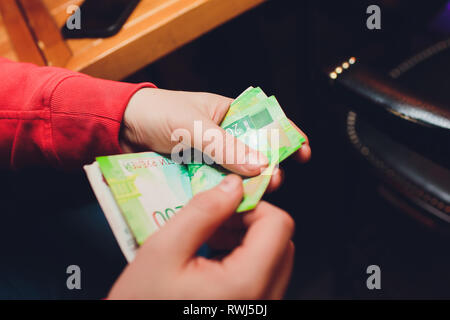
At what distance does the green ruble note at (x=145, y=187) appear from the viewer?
52 cm

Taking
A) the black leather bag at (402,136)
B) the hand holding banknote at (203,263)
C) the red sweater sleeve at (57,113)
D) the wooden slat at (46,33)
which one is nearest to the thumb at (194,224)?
the hand holding banknote at (203,263)

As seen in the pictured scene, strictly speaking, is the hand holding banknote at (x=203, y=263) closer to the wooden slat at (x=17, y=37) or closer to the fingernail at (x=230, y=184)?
the fingernail at (x=230, y=184)

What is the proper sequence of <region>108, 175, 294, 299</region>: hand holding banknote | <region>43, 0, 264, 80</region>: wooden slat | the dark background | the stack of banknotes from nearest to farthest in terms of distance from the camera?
<region>108, 175, 294, 299</region>: hand holding banknote, the stack of banknotes, <region>43, 0, 264, 80</region>: wooden slat, the dark background

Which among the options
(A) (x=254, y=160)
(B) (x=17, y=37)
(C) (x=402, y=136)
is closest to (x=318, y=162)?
(C) (x=402, y=136)

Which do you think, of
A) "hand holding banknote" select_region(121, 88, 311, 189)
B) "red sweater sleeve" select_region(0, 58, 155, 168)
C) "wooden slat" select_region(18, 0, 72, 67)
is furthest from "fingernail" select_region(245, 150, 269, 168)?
"wooden slat" select_region(18, 0, 72, 67)

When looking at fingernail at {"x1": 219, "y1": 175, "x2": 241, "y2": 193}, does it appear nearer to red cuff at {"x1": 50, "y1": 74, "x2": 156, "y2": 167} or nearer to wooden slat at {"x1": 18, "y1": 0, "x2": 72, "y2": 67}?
red cuff at {"x1": 50, "y1": 74, "x2": 156, "y2": 167}

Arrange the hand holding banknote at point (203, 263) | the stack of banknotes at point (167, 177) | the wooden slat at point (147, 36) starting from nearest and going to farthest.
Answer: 1. the hand holding banknote at point (203, 263)
2. the stack of banknotes at point (167, 177)
3. the wooden slat at point (147, 36)

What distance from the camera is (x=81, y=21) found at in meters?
0.75

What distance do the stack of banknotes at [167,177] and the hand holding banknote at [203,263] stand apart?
7 cm

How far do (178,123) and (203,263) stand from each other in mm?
279

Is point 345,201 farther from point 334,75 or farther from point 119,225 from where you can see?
point 119,225

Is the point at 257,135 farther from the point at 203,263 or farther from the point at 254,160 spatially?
the point at 203,263

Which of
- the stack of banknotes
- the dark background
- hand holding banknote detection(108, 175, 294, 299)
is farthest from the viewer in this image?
the dark background

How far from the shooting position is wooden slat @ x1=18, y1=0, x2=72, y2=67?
2.37 feet
